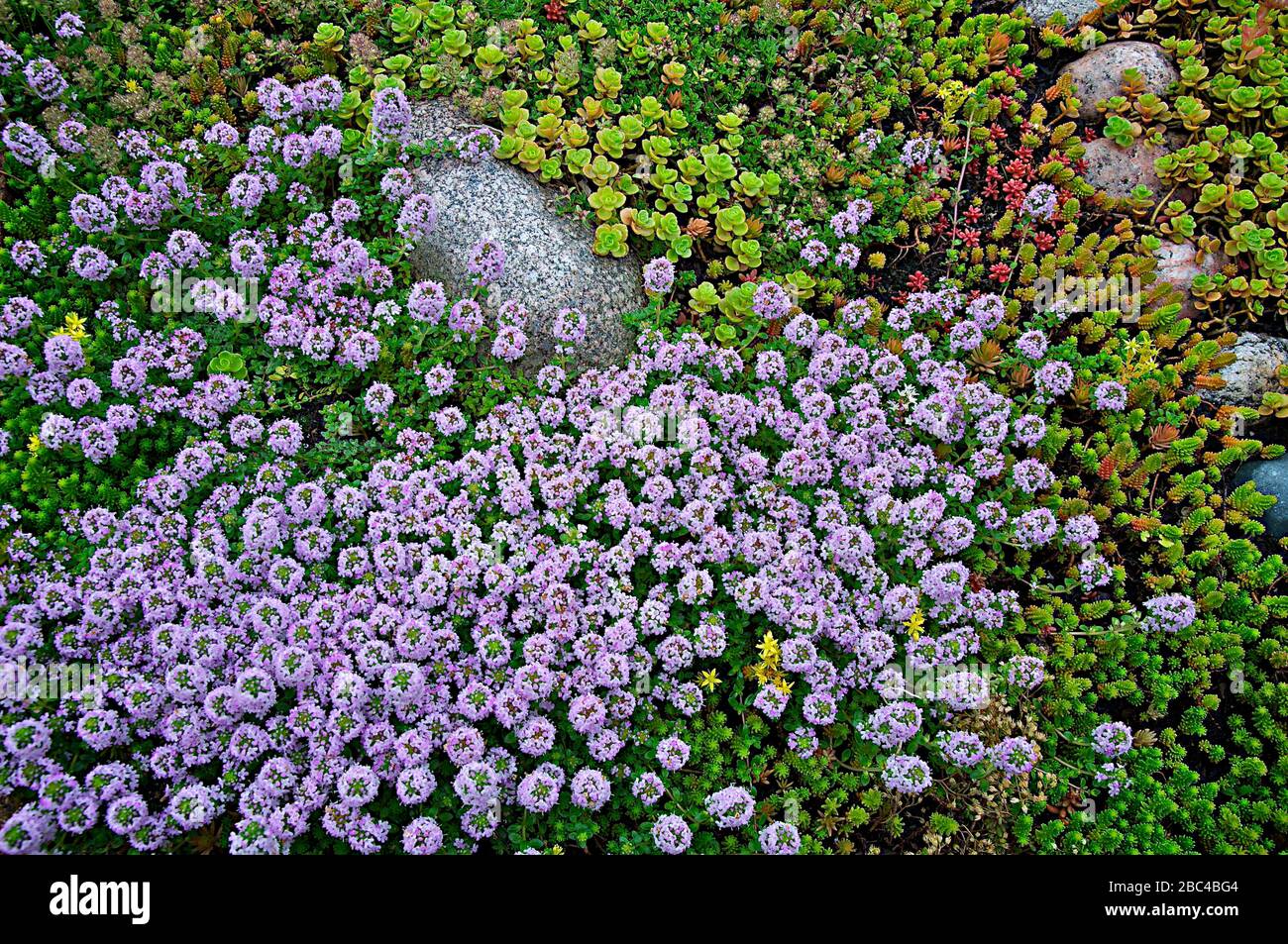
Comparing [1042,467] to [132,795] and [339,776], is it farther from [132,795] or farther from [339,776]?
[132,795]

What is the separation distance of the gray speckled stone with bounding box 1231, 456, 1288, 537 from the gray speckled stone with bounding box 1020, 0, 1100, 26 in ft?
17.1

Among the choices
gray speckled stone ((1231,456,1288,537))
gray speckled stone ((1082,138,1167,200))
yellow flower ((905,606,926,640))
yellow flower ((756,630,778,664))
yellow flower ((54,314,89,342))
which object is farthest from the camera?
gray speckled stone ((1082,138,1167,200))

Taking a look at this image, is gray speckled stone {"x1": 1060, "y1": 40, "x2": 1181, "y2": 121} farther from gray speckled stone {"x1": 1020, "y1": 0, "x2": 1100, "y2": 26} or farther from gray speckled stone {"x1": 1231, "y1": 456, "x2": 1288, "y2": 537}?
gray speckled stone {"x1": 1231, "y1": 456, "x2": 1288, "y2": 537}

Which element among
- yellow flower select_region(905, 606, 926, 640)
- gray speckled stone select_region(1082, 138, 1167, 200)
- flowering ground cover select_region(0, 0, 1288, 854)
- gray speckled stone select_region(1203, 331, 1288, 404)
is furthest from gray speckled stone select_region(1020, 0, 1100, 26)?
yellow flower select_region(905, 606, 926, 640)

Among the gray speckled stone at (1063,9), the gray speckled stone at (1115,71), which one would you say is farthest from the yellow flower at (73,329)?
the gray speckled stone at (1063,9)

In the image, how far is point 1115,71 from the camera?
8539 millimetres

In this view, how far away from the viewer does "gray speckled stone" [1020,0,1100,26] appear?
9.07 m

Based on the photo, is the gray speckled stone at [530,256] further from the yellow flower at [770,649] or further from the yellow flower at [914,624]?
the yellow flower at [914,624]

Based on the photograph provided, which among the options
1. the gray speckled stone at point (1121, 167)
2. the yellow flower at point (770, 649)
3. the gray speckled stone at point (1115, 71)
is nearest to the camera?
the yellow flower at point (770, 649)

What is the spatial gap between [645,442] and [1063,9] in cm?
710

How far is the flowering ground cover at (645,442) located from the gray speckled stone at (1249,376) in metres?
0.15

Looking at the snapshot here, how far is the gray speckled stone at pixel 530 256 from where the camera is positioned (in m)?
7.16

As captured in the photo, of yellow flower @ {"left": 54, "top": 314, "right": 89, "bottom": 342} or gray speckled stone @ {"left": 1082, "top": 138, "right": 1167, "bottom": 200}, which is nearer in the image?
yellow flower @ {"left": 54, "top": 314, "right": 89, "bottom": 342}

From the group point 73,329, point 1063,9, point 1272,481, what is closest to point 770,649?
point 1272,481
